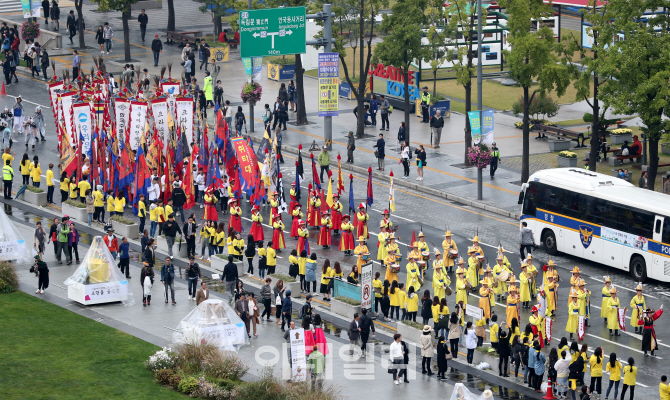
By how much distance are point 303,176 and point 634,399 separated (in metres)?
22.4

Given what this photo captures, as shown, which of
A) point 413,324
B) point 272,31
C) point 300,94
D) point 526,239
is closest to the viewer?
point 413,324

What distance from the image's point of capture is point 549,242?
122 feet

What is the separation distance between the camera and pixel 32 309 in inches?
1148

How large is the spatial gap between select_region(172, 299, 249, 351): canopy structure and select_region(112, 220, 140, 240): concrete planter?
10.3 meters

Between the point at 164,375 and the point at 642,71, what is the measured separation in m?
22.2

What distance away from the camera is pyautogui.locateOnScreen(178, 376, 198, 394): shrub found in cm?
2377

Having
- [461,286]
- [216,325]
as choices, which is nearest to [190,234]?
[216,325]

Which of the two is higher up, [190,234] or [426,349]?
[190,234]

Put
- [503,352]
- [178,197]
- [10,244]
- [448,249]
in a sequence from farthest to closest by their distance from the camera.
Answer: [178,197], [448,249], [10,244], [503,352]

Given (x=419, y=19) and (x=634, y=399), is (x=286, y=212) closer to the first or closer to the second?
(x=419, y=19)

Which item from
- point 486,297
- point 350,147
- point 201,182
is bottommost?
point 486,297

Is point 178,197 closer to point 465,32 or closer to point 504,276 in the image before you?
point 504,276

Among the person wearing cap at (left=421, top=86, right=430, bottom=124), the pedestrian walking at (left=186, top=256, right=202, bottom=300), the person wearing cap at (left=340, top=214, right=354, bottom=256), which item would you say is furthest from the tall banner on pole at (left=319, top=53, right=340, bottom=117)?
the pedestrian walking at (left=186, top=256, right=202, bottom=300)

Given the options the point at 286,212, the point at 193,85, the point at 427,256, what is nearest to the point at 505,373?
the point at 427,256
